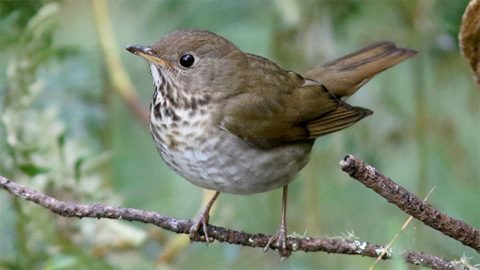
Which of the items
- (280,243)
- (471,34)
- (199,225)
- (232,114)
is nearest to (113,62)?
(232,114)

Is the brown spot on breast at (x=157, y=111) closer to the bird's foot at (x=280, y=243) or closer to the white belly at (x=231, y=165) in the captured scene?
the white belly at (x=231, y=165)

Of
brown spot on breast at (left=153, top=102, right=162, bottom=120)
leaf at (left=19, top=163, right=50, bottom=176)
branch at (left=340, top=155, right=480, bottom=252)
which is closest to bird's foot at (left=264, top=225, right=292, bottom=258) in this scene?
brown spot on breast at (left=153, top=102, right=162, bottom=120)

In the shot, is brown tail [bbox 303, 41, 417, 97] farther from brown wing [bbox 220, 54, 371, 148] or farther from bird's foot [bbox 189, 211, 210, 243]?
bird's foot [bbox 189, 211, 210, 243]

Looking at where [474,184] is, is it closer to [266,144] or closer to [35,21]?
[266,144]

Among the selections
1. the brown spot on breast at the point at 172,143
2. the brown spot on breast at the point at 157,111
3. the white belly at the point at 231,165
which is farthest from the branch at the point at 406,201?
the brown spot on breast at the point at 157,111

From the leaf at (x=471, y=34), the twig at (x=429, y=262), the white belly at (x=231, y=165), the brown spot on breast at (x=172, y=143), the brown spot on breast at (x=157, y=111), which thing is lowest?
the white belly at (x=231, y=165)

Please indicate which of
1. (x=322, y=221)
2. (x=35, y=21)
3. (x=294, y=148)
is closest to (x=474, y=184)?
(x=322, y=221)

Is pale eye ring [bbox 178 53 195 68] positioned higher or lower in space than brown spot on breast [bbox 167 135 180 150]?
higher
